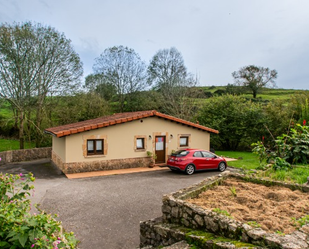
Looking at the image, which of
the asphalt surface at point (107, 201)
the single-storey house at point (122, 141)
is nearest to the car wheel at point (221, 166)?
the asphalt surface at point (107, 201)

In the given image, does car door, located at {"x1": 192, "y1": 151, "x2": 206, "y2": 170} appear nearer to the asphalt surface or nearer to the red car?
the red car

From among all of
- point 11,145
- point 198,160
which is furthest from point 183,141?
point 11,145

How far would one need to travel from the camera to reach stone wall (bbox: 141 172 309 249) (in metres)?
3.49

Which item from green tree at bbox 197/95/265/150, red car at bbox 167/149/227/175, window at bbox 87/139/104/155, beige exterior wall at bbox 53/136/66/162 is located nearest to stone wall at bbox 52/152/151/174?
beige exterior wall at bbox 53/136/66/162

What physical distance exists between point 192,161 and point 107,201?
6.67 metres

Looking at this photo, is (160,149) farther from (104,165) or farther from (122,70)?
(122,70)

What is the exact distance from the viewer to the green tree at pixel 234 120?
2533cm

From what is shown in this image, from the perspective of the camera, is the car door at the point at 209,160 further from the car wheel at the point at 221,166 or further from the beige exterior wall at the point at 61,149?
the beige exterior wall at the point at 61,149

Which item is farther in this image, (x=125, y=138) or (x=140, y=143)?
(x=140, y=143)

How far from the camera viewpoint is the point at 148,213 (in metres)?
7.95

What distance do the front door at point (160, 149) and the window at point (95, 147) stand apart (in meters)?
4.20

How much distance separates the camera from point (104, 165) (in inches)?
611

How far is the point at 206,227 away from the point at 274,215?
134 cm

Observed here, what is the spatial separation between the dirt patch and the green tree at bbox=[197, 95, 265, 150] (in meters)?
19.9
